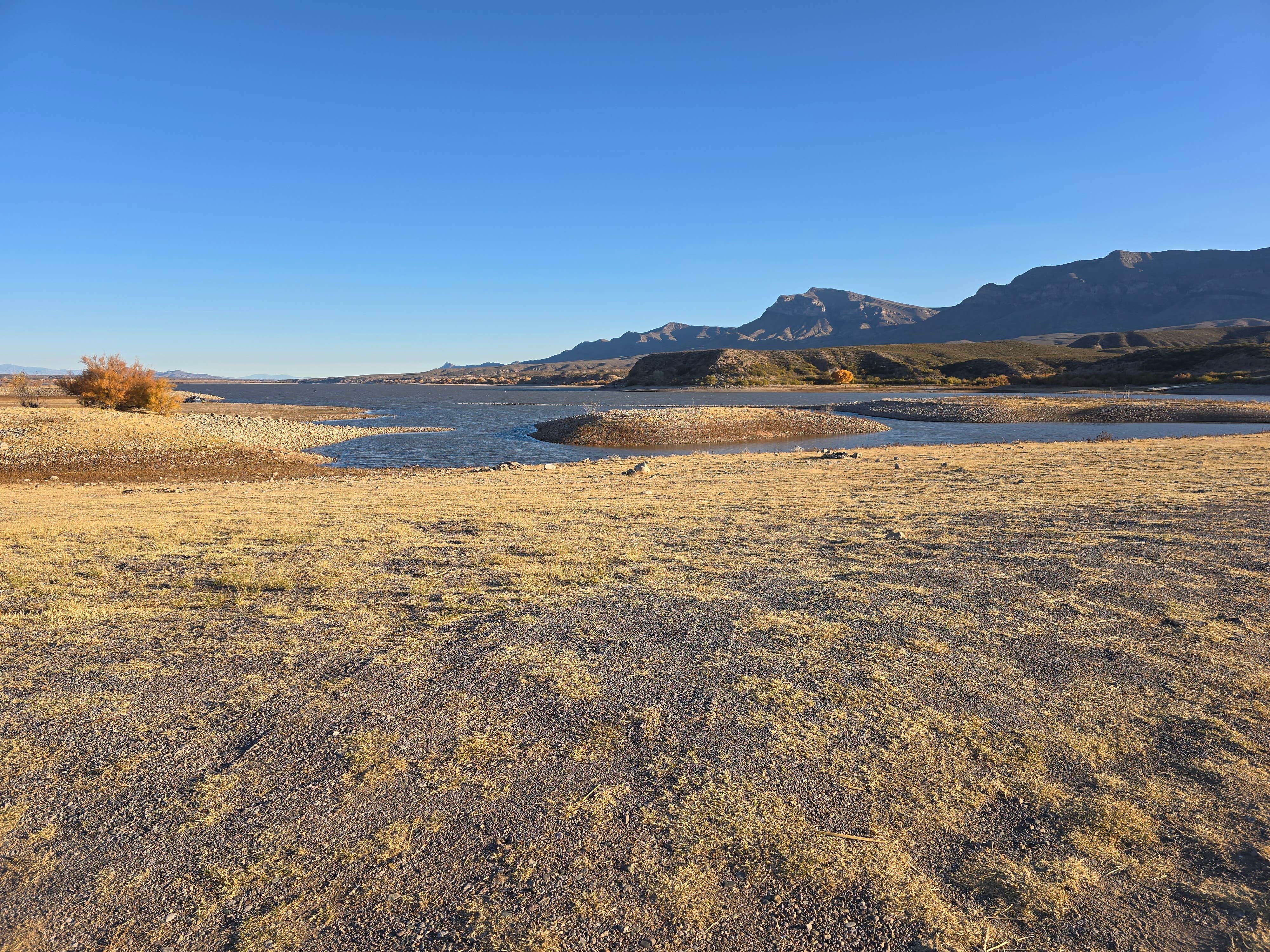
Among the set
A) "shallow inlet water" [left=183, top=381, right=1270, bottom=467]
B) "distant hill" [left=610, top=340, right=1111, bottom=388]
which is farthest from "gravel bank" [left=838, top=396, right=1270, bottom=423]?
"distant hill" [left=610, top=340, right=1111, bottom=388]

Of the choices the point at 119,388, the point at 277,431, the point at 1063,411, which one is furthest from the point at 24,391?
the point at 1063,411

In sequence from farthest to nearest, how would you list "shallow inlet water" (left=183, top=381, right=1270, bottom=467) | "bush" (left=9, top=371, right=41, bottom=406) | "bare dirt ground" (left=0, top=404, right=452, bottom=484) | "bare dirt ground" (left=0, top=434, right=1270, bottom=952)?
"bush" (left=9, top=371, right=41, bottom=406), "shallow inlet water" (left=183, top=381, right=1270, bottom=467), "bare dirt ground" (left=0, top=404, right=452, bottom=484), "bare dirt ground" (left=0, top=434, right=1270, bottom=952)

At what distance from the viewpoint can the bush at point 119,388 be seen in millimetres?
57250

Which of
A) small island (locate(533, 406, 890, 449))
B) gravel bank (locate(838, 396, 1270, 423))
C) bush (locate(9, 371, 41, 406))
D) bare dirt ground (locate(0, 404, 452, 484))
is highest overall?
bush (locate(9, 371, 41, 406))

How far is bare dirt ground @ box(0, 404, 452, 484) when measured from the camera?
107 feet

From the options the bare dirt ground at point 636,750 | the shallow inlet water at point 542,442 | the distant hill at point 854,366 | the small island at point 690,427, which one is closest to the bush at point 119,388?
the shallow inlet water at point 542,442

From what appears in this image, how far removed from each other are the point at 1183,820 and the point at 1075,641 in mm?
3221

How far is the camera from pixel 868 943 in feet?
10.7

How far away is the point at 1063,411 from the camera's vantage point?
2825 inches

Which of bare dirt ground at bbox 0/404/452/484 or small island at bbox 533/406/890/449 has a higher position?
bare dirt ground at bbox 0/404/452/484

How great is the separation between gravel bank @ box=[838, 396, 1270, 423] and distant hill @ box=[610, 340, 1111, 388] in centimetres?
7919

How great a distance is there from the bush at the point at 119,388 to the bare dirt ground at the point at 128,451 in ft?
31.8

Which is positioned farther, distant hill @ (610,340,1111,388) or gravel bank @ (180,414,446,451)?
distant hill @ (610,340,1111,388)

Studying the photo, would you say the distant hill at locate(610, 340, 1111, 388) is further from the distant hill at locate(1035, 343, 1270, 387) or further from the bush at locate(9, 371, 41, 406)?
the bush at locate(9, 371, 41, 406)
